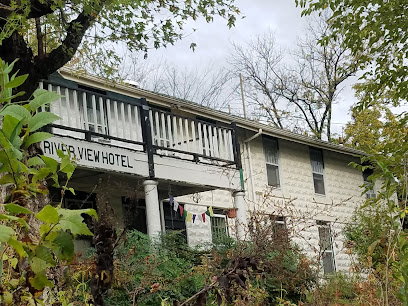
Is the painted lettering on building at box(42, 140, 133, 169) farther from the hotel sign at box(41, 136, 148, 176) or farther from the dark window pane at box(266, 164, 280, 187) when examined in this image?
the dark window pane at box(266, 164, 280, 187)

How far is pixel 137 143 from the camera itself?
41.2ft

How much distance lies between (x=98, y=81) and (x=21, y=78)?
13.4m

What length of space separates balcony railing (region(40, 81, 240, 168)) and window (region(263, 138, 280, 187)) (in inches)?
182

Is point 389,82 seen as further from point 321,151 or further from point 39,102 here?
point 39,102

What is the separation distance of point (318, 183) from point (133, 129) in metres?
10.9

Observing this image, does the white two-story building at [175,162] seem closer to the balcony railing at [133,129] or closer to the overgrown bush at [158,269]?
the balcony railing at [133,129]

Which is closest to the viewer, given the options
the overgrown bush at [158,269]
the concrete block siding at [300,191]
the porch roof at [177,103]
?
the overgrown bush at [158,269]

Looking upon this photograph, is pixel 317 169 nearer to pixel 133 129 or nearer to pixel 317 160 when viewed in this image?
pixel 317 160

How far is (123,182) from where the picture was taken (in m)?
13.4

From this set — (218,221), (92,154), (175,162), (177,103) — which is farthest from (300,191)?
(92,154)

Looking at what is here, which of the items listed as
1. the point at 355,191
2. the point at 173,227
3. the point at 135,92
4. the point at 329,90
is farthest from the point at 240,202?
the point at 329,90

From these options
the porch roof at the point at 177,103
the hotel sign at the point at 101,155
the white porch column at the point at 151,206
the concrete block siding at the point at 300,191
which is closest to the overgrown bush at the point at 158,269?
the white porch column at the point at 151,206

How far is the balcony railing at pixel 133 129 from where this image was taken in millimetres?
11680

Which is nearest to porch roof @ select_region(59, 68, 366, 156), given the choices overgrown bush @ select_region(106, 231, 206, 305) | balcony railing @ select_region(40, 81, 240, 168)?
balcony railing @ select_region(40, 81, 240, 168)
